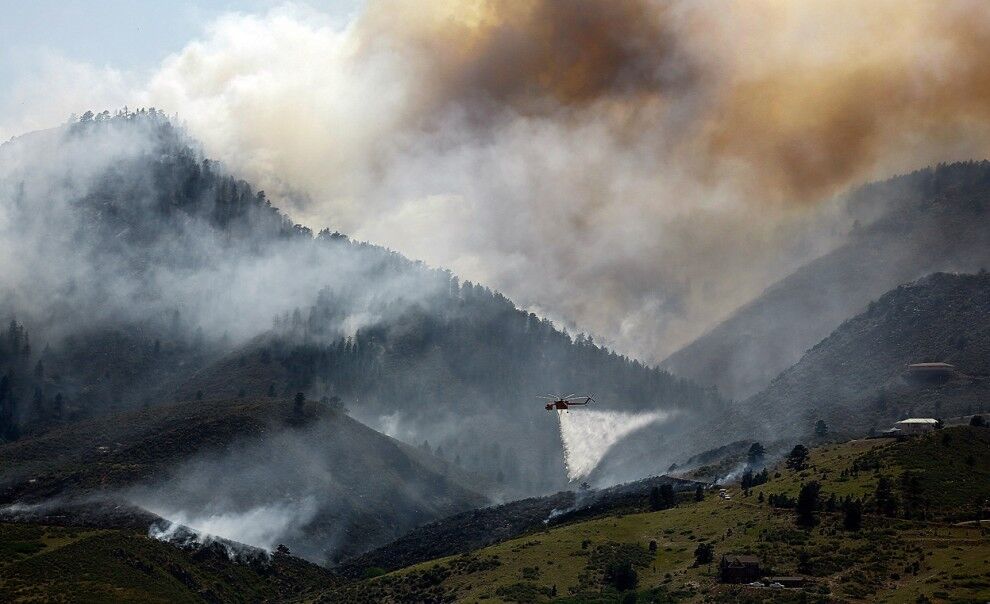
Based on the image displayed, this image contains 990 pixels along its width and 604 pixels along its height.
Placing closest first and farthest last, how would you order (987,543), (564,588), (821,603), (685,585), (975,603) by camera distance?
(975,603) < (821,603) < (987,543) < (685,585) < (564,588)

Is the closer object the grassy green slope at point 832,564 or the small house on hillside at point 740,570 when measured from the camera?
the grassy green slope at point 832,564

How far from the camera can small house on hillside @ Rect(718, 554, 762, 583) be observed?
554ft

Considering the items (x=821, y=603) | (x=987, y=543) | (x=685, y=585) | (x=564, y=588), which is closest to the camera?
(x=821, y=603)

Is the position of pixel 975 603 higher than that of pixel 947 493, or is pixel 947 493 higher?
pixel 947 493

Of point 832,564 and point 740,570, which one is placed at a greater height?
point 740,570

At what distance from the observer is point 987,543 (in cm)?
16425

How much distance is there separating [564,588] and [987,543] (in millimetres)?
68248

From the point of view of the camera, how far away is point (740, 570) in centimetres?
16975

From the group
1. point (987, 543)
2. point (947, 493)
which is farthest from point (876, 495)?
point (987, 543)

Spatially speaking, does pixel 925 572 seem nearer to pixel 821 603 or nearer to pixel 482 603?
pixel 821 603

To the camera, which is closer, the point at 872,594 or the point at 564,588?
the point at 872,594

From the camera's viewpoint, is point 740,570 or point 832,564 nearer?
point 832,564

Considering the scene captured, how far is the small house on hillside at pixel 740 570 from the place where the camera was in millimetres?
168750

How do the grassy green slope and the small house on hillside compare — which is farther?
the small house on hillside
